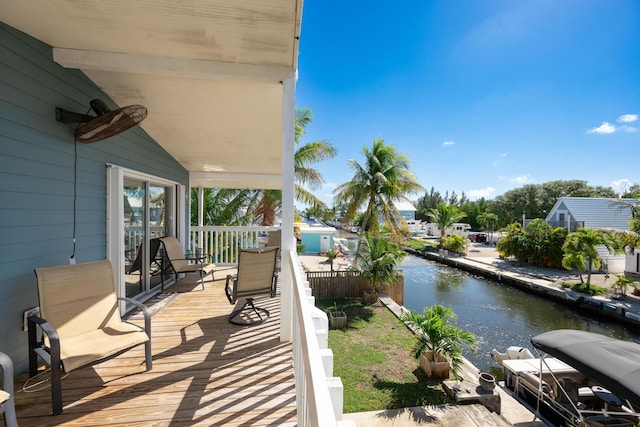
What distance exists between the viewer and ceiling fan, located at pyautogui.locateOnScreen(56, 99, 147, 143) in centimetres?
265

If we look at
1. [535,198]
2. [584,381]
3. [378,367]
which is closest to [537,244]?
[584,381]

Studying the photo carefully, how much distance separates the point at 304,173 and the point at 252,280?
8.50 m

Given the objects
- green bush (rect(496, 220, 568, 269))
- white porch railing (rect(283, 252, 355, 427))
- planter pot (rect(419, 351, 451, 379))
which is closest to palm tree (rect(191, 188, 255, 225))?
planter pot (rect(419, 351, 451, 379))

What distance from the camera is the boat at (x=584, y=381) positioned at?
3.93m

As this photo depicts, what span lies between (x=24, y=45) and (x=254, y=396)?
3551 mm

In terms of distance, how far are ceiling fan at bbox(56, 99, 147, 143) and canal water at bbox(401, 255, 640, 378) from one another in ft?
34.3

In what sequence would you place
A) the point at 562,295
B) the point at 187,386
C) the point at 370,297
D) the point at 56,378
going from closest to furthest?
the point at 56,378
the point at 187,386
the point at 370,297
the point at 562,295

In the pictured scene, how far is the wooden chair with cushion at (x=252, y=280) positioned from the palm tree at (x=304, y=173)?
7478 mm

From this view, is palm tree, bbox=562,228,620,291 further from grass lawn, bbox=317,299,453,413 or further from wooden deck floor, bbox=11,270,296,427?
wooden deck floor, bbox=11,270,296,427

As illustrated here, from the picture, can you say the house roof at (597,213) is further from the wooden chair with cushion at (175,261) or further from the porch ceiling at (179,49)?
the wooden chair with cushion at (175,261)

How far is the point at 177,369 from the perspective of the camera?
235 centimetres

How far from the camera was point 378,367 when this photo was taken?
21.1 ft

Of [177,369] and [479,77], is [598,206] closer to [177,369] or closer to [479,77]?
[479,77]

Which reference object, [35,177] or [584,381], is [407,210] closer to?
[584,381]
